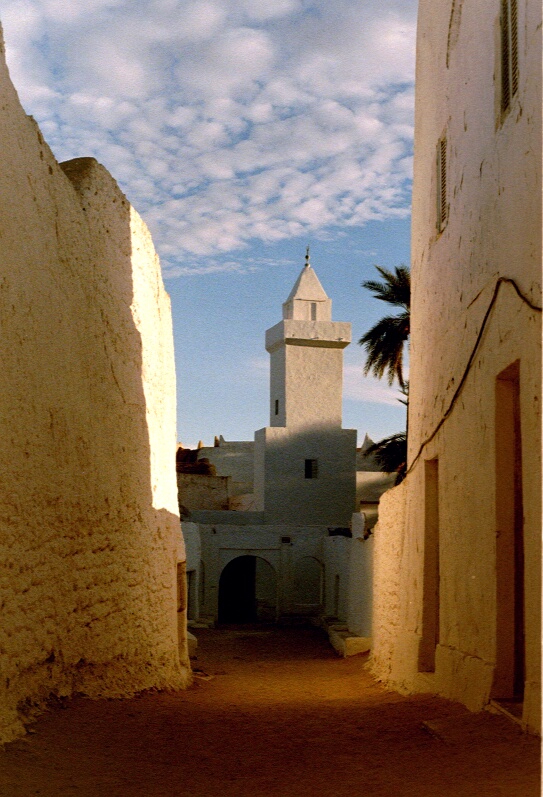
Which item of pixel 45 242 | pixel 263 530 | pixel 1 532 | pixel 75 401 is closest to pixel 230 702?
pixel 75 401

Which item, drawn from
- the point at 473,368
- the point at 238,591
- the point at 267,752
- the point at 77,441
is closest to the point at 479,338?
the point at 473,368

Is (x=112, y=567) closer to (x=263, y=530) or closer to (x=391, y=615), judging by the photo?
(x=391, y=615)

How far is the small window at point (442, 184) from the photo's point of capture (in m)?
9.08

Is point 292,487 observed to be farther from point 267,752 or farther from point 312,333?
point 267,752

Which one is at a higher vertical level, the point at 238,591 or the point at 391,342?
the point at 391,342

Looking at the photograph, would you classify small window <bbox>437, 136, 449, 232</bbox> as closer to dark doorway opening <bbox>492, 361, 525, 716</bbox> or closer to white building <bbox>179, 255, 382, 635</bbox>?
dark doorway opening <bbox>492, 361, 525, 716</bbox>

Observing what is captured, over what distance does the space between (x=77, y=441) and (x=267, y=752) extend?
280 cm

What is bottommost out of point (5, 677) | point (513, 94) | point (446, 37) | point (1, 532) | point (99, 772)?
point (99, 772)

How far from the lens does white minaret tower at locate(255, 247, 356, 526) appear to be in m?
31.7

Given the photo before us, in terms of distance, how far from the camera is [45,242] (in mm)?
6375

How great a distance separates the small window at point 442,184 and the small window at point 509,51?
2394mm

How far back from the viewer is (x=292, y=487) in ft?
104

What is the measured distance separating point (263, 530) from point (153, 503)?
55.0 ft

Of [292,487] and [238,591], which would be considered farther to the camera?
[292,487]
